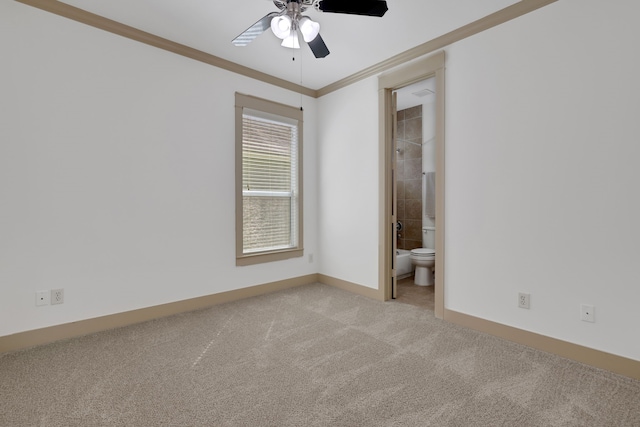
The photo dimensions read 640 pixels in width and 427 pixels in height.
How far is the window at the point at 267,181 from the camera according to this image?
3627mm

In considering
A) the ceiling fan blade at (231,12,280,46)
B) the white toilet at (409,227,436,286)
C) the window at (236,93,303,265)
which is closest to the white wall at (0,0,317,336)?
the window at (236,93,303,265)

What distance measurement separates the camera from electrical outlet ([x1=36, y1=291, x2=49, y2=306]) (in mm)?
2404

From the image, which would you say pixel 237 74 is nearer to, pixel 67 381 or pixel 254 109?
pixel 254 109

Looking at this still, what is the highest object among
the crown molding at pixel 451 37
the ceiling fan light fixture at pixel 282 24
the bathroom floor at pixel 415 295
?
the crown molding at pixel 451 37

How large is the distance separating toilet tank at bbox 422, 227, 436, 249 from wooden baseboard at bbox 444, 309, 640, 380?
2.17 m

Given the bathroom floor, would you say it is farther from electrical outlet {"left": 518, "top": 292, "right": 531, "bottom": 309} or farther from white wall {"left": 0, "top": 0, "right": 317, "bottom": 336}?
white wall {"left": 0, "top": 0, "right": 317, "bottom": 336}

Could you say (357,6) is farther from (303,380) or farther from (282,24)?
(303,380)

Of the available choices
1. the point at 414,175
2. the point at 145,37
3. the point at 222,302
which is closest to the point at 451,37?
the point at 414,175

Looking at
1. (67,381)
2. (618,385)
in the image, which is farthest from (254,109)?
(618,385)

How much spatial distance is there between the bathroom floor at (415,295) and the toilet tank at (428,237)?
0.84 metres

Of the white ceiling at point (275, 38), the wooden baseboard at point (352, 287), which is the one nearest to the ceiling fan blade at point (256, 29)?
the white ceiling at point (275, 38)

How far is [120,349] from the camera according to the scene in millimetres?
2344

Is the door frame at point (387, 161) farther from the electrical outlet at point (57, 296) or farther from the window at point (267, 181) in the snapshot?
the electrical outlet at point (57, 296)

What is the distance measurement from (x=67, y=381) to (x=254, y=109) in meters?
3.00
